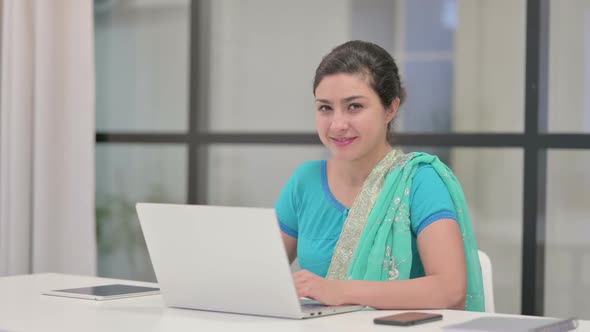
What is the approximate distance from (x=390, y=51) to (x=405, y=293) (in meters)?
1.86

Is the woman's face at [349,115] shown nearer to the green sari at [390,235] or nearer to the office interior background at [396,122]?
the green sari at [390,235]

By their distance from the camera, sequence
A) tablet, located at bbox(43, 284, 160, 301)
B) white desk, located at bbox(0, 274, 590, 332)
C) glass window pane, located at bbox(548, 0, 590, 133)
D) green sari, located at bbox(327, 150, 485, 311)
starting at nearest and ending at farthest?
1. white desk, located at bbox(0, 274, 590, 332)
2. tablet, located at bbox(43, 284, 160, 301)
3. green sari, located at bbox(327, 150, 485, 311)
4. glass window pane, located at bbox(548, 0, 590, 133)

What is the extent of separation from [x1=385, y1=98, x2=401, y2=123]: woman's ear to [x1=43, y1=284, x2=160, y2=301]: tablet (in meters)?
0.73

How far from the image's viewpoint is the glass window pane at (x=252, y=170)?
379cm

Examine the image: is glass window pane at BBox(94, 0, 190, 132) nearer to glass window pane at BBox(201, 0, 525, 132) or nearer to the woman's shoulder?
glass window pane at BBox(201, 0, 525, 132)

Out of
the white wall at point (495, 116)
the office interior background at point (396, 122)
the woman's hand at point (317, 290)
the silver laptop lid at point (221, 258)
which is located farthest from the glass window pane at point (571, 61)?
the silver laptop lid at point (221, 258)

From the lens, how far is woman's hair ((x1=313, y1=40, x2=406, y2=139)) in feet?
7.46

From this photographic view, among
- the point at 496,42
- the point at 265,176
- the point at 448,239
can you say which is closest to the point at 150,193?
the point at 265,176

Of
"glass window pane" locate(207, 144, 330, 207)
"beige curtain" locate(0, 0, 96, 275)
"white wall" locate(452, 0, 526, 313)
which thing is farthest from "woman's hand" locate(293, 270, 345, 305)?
"beige curtain" locate(0, 0, 96, 275)

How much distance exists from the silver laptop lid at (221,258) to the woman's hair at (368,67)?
695 mm

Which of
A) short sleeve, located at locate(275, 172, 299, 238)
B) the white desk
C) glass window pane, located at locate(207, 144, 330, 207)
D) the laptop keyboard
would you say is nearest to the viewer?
the white desk

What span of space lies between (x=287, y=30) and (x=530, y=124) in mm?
1119

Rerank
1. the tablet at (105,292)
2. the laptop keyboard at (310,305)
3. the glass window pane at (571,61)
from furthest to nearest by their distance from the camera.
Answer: the glass window pane at (571,61)
the tablet at (105,292)
the laptop keyboard at (310,305)

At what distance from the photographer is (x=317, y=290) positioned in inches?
71.9
